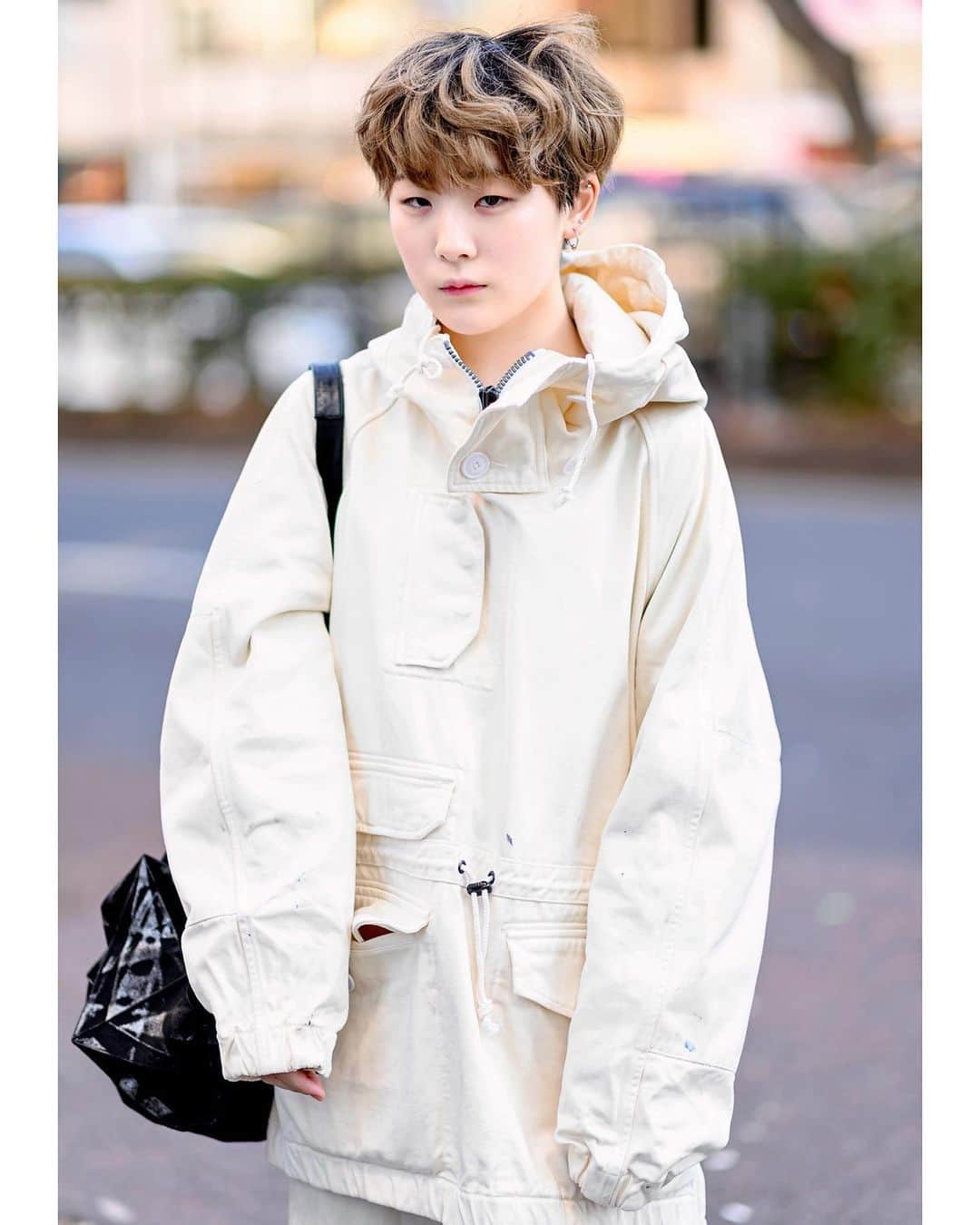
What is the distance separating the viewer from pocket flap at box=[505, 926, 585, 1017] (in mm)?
2068

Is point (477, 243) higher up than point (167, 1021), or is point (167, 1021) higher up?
point (477, 243)

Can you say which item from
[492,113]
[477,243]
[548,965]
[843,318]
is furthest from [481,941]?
[843,318]

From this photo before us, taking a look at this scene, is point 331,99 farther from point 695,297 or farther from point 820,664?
point 820,664

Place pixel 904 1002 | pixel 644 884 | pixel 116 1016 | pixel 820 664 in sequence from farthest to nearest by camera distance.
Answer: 1. pixel 820 664
2. pixel 904 1002
3. pixel 116 1016
4. pixel 644 884

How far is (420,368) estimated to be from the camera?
2.16m

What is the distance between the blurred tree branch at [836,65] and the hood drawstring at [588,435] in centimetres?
1560

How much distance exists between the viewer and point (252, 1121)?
229 centimetres

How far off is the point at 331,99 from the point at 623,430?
34700mm

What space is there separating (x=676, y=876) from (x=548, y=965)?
0.18 meters

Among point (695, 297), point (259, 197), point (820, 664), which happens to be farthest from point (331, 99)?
point (820, 664)

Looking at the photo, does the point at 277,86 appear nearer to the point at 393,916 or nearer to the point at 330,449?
the point at 330,449

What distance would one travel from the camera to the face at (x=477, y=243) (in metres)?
2.04

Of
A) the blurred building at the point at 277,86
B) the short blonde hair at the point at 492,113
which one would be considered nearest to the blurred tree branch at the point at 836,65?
the short blonde hair at the point at 492,113

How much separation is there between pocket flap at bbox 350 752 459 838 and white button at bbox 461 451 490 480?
13.5 inches
